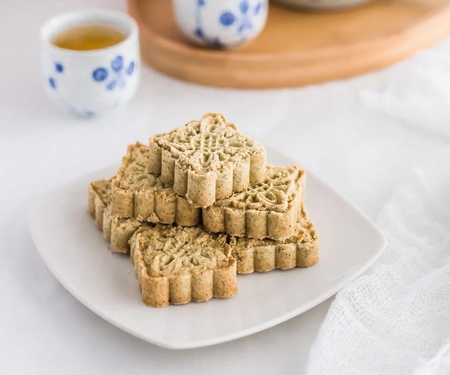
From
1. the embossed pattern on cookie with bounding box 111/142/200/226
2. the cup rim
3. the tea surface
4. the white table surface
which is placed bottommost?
the white table surface

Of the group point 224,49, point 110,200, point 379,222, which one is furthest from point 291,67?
point 110,200

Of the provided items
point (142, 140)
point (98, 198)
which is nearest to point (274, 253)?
point (98, 198)

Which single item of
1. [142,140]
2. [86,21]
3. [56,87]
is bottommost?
[142,140]

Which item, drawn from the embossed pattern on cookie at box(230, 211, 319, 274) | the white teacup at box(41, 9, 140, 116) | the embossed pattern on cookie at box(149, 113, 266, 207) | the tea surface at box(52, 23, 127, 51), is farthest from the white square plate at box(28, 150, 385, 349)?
the tea surface at box(52, 23, 127, 51)

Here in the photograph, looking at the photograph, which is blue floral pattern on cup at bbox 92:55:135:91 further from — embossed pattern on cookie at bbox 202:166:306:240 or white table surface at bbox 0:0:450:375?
embossed pattern on cookie at bbox 202:166:306:240

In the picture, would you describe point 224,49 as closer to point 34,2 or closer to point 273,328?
point 34,2

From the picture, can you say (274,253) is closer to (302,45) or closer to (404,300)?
(404,300)

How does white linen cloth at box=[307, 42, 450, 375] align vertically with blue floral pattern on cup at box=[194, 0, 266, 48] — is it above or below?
below
